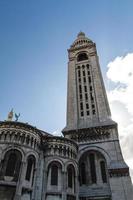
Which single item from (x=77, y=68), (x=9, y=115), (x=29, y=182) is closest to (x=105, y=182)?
(x=29, y=182)

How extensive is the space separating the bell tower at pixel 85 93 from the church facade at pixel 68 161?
199mm

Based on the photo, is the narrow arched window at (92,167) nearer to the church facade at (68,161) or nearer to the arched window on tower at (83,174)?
the church facade at (68,161)

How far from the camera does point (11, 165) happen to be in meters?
21.4

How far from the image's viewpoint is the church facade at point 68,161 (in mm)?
21375

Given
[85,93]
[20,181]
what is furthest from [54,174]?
[85,93]

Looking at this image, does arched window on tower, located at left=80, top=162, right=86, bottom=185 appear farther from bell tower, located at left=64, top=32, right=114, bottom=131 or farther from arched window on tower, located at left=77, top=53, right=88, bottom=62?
arched window on tower, located at left=77, top=53, right=88, bottom=62

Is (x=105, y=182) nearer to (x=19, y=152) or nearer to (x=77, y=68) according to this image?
(x=19, y=152)

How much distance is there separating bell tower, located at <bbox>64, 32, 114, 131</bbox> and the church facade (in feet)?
0.65

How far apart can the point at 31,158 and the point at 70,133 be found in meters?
10.3

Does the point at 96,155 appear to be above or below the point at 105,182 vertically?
above

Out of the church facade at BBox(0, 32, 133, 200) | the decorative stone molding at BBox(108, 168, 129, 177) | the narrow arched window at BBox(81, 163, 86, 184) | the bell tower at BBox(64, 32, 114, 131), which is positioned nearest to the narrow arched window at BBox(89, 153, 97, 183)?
the church facade at BBox(0, 32, 133, 200)

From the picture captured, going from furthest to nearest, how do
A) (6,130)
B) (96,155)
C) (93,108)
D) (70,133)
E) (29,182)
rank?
1. (93,108)
2. (70,133)
3. (96,155)
4. (6,130)
5. (29,182)

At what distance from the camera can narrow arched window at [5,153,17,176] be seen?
68.1 ft

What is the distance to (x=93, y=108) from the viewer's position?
35.6 metres
